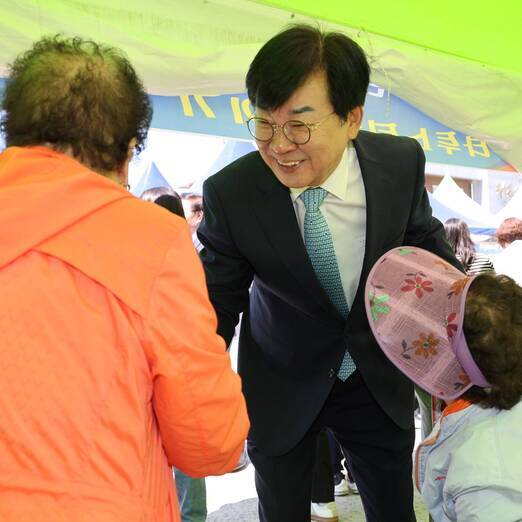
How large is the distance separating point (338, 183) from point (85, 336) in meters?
0.72

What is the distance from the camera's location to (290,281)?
3.95 feet

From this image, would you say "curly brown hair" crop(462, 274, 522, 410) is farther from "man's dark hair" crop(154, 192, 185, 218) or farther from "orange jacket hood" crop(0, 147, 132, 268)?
"man's dark hair" crop(154, 192, 185, 218)

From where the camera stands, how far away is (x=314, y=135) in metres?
Result: 1.12

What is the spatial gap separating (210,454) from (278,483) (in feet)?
1.80

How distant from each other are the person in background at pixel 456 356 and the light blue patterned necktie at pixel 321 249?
0.09m

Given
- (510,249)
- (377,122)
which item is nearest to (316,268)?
(377,122)

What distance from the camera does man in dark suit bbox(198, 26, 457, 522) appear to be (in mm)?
1144

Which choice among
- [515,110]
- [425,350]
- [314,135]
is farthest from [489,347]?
[515,110]

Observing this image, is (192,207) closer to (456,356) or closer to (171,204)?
(171,204)

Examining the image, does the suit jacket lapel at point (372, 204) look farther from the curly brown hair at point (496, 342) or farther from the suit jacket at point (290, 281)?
the curly brown hair at point (496, 342)

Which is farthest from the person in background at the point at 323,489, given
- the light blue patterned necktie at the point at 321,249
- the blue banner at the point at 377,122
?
the blue banner at the point at 377,122

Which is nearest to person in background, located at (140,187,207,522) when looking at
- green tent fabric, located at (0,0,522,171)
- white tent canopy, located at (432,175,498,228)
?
green tent fabric, located at (0,0,522,171)

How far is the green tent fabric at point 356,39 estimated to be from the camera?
196 centimetres

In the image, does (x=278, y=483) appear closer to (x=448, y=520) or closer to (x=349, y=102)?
(x=448, y=520)
